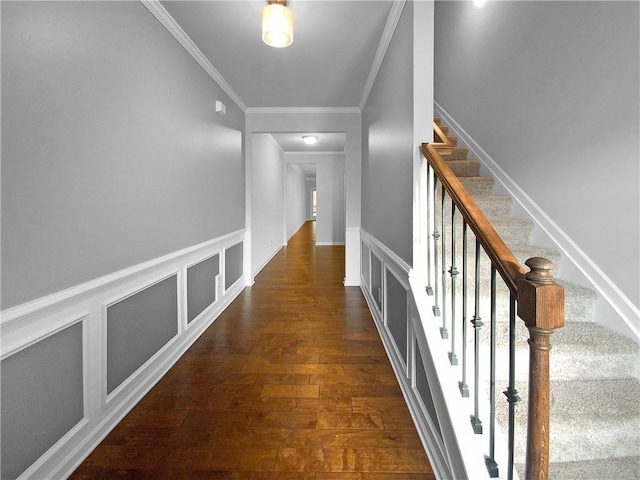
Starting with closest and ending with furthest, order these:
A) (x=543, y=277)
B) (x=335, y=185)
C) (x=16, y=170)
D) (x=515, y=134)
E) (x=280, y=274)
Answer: (x=543, y=277)
(x=16, y=170)
(x=515, y=134)
(x=280, y=274)
(x=335, y=185)

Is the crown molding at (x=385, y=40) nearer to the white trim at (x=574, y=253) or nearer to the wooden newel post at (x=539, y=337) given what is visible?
the white trim at (x=574, y=253)

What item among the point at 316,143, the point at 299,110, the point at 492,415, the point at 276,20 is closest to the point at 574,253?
the point at 492,415

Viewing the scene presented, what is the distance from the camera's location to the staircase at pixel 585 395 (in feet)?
3.90

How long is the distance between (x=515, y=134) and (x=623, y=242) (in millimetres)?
1196

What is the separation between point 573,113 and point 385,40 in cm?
147

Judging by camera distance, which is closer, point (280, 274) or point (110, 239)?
point (110, 239)

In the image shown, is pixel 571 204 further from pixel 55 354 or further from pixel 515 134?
pixel 55 354

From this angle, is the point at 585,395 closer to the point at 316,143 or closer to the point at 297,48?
the point at 297,48

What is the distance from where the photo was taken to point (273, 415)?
1.76 meters

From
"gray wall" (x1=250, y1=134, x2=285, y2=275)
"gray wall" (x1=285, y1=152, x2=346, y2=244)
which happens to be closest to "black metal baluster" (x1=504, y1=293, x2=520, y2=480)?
"gray wall" (x1=250, y1=134, x2=285, y2=275)

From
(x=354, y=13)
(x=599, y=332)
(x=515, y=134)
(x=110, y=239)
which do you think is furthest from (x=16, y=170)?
(x=515, y=134)

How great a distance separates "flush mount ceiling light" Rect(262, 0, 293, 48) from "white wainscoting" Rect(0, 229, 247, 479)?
1718 mm

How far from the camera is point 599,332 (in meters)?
1.57

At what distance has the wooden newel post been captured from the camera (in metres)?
0.73
